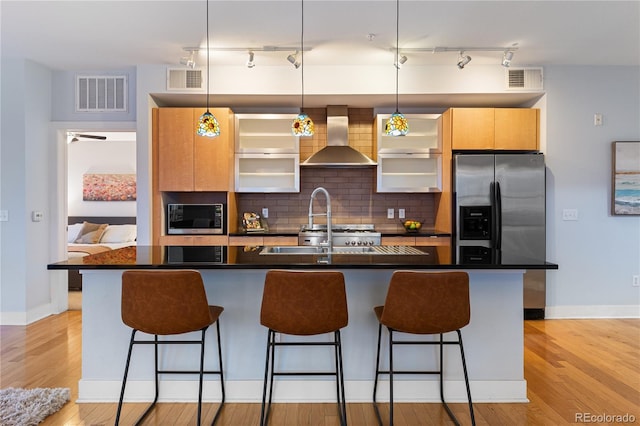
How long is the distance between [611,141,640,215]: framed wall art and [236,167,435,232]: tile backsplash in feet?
6.49

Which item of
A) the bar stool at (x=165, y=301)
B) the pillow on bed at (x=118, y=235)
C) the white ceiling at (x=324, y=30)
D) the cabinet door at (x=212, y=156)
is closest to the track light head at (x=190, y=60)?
the white ceiling at (x=324, y=30)

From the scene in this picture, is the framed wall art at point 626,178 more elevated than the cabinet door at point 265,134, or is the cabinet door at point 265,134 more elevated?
the cabinet door at point 265,134

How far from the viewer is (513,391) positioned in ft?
8.25

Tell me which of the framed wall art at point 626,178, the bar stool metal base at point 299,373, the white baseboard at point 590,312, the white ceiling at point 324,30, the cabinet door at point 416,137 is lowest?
the white baseboard at point 590,312

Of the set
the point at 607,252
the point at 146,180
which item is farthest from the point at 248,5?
the point at 607,252

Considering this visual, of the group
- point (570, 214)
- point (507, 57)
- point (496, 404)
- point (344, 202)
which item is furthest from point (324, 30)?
point (570, 214)

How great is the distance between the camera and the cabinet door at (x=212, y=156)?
14.6 ft

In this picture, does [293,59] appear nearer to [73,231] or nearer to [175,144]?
[175,144]

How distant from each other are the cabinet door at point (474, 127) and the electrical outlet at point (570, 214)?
3.61 ft

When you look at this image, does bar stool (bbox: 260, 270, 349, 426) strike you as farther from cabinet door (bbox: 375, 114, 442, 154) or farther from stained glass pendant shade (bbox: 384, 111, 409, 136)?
cabinet door (bbox: 375, 114, 442, 154)

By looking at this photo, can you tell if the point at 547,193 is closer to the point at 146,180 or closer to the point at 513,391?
the point at 513,391

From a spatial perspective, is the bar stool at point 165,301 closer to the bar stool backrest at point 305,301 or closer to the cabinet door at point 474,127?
the bar stool backrest at point 305,301

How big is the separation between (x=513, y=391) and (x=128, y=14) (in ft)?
13.0

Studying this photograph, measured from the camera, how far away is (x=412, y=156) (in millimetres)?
4688
